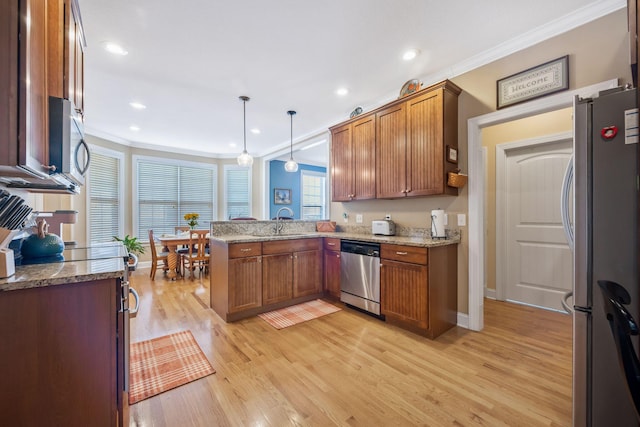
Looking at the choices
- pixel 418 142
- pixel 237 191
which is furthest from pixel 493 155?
pixel 237 191

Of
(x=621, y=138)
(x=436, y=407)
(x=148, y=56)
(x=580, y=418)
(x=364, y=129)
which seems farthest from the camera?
(x=364, y=129)

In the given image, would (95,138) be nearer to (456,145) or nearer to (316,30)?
(316,30)

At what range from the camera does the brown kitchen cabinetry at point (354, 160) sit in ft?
11.3

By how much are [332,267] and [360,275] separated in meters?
0.50

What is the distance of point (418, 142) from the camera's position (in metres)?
2.90

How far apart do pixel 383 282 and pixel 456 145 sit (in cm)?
162

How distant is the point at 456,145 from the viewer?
2861mm

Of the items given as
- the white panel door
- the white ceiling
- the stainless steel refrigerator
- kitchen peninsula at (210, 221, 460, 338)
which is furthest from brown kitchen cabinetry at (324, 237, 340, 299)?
the stainless steel refrigerator

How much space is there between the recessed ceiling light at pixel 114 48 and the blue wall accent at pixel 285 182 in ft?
14.7

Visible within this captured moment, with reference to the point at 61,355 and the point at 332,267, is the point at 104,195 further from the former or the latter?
the point at 61,355

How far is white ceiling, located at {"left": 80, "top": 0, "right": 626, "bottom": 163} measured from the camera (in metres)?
2.05

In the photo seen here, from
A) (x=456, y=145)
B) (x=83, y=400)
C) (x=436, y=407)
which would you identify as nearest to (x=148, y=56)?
(x=83, y=400)

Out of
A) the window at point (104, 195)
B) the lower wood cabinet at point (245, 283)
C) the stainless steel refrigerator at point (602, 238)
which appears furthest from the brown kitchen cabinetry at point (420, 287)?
the window at point (104, 195)

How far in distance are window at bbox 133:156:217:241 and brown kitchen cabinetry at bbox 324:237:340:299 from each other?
416 cm
